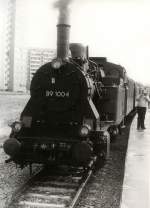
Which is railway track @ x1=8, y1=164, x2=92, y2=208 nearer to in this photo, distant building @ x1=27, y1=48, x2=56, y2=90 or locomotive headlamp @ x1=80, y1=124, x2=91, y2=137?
locomotive headlamp @ x1=80, y1=124, x2=91, y2=137

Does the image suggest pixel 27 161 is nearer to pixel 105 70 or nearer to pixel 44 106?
pixel 44 106

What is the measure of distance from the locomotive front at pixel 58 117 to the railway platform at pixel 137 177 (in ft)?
2.93

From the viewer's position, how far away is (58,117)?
7605 millimetres

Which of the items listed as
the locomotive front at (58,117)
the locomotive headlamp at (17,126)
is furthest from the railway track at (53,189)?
the locomotive headlamp at (17,126)

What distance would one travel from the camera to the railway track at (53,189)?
19.4 feet

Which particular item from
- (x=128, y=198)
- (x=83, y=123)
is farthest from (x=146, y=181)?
(x=83, y=123)

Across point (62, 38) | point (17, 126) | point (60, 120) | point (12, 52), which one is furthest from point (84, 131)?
point (12, 52)

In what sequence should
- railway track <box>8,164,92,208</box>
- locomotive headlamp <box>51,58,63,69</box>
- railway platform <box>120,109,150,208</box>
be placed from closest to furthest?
railway platform <box>120,109,150,208</box>, railway track <box>8,164,92,208</box>, locomotive headlamp <box>51,58,63,69</box>

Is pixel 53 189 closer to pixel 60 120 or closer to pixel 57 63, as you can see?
pixel 60 120

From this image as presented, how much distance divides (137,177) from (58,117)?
2.03 meters

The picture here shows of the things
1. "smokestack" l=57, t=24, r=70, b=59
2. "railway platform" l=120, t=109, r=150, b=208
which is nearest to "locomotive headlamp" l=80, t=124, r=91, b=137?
"railway platform" l=120, t=109, r=150, b=208

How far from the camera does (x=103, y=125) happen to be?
8102 millimetres

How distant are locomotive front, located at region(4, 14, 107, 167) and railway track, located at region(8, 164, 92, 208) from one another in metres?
0.46

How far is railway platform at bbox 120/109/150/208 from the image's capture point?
5.60 meters
